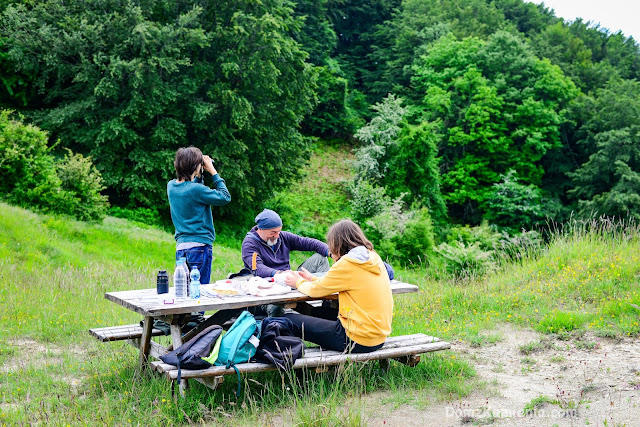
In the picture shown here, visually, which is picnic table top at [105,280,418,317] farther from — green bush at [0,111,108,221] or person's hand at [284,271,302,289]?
green bush at [0,111,108,221]

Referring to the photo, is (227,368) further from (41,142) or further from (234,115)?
(234,115)

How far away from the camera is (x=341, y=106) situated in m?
37.0

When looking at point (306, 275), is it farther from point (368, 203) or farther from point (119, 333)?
point (368, 203)

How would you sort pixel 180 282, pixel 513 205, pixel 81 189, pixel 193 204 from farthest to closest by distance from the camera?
pixel 513 205 < pixel 81 189 < pixel 193 204 < pixel 180 282

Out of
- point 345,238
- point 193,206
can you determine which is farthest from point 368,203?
point 345,238

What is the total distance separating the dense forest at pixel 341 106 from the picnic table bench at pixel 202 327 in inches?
422

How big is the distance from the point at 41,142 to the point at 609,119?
28.7 metres

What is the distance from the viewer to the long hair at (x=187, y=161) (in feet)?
19.2

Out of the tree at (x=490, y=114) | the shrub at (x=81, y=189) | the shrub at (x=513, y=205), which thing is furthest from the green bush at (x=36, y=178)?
the shrub at (x=513, y=205)

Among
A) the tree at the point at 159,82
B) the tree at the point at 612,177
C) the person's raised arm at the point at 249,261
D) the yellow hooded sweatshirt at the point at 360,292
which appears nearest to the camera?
the yellow hooded sweatshirt at the point at 360,292

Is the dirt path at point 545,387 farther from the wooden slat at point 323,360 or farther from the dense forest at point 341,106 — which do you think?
the dense forest at point 341,106

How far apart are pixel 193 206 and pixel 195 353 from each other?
1.92 metres

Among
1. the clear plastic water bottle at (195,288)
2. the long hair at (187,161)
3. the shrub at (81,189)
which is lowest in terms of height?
the shrub at (81,189)

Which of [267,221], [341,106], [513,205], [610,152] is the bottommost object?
[513,205]
